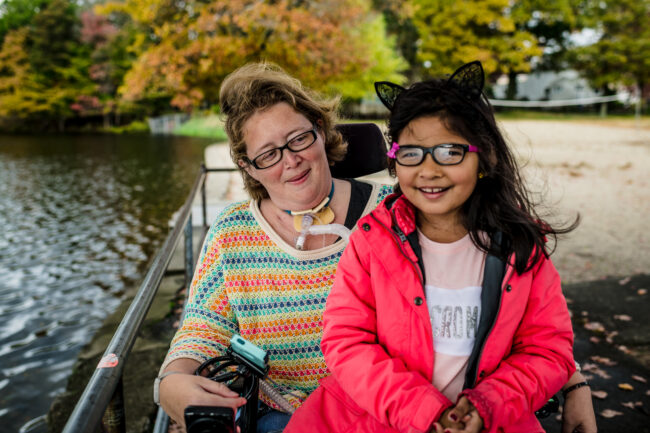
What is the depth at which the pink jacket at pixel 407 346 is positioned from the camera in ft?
4.56

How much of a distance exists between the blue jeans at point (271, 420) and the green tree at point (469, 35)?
3233cm

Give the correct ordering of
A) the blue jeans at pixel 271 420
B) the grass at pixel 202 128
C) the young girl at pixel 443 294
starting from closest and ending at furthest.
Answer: the young girl at pixel 443 294, the blue jeans at pixel 271 420, the grass at pixel 202 128

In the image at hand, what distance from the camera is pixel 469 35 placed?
3247 cm

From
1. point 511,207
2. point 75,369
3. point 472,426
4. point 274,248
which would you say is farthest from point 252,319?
point 75,369

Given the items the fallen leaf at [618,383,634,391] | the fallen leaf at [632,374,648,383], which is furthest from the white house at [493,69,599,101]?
the fallen leaf at [618,383,634,391]

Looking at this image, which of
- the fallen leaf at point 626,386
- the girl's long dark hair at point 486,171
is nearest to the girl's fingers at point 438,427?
the girl's long dark hair at point 486,171

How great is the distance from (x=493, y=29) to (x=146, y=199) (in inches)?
1180

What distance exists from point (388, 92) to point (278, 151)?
53cm

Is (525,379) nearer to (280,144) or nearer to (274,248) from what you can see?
(274,248)

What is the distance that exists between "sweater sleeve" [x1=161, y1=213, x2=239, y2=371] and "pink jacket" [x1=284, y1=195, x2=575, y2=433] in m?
0.46

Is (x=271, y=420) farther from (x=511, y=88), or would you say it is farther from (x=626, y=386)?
(x=511, y=88)

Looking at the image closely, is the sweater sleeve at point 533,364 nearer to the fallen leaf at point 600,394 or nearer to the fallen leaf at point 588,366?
the fallen leaf at point 600,394

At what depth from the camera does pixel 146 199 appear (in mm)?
13008

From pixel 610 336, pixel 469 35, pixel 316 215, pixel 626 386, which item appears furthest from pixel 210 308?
pixel 469 35
